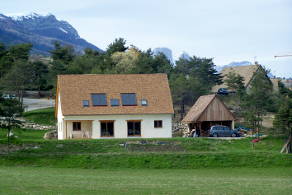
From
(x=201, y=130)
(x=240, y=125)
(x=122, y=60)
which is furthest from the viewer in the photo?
(x=122, y=60)

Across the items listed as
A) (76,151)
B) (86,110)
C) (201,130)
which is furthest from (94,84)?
(76,151)

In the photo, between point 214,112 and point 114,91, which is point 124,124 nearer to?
point 114,91

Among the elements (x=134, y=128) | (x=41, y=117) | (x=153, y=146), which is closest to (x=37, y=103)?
(x=41, y=117)

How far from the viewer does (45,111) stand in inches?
2606

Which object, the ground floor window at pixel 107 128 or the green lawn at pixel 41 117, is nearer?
the ground floor window at pixel 107 128

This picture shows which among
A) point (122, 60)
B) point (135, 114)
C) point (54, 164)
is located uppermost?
point (122, 60)

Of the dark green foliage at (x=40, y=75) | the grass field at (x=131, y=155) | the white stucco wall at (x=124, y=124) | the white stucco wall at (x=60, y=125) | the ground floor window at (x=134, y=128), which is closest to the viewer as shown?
the grass field at (x=131, y=155)

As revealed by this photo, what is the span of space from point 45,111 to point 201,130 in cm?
1766

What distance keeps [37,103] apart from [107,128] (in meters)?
22.2

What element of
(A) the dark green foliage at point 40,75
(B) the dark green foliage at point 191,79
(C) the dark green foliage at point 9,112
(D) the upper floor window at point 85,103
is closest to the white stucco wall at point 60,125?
(D) the upper floor window at point 85,103

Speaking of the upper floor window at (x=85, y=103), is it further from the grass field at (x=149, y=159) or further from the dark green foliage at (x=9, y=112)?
the grass field at (x=149, y=159)

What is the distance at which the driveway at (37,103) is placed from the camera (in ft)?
232

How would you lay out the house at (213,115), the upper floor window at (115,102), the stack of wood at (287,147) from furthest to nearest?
the house at (213,115) < the upper floor window at (115,102) < the stack of wood at (287,147)

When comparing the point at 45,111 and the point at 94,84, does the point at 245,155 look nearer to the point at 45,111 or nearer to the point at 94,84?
the point at 94,84
